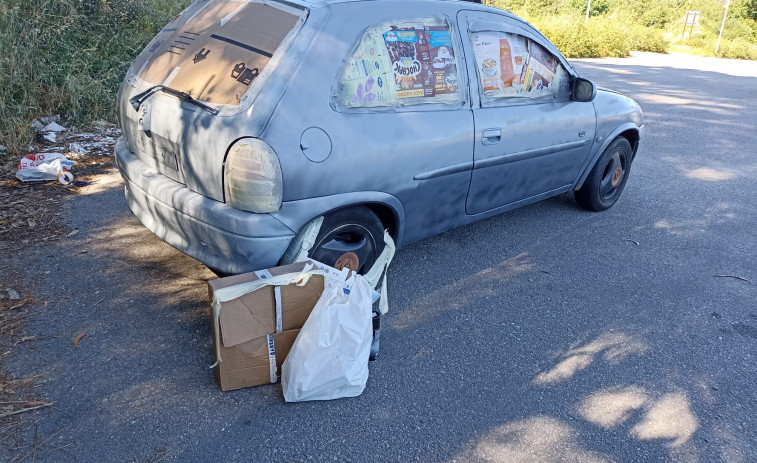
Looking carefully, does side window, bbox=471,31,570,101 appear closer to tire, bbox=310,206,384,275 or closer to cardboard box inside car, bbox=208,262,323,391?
tire, bbox=310,206,384,275

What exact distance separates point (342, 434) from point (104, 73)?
20.8 feet

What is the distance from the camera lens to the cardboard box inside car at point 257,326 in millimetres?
2779

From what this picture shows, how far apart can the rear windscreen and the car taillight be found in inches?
11.9

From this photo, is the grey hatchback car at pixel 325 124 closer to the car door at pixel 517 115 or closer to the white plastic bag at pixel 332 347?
the car door at pixel 517 115

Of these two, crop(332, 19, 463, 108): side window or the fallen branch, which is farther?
crop(332, 19, 463, 108): side window

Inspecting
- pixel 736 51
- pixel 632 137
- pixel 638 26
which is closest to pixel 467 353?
pixel 632 137

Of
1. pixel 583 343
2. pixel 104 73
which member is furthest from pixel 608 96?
pixel 104 73

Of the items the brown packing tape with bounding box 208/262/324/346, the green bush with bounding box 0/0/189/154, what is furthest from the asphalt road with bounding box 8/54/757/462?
the green bush with bounding box 0/0/189/154

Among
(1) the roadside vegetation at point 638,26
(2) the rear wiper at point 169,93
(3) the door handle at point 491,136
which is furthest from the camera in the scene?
(1) the roadside vegetation at point 638,26

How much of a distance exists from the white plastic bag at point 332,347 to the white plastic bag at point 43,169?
3.65 meters

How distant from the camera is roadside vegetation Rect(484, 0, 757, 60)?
846 inches

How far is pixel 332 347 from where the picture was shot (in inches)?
111

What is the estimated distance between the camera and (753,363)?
135 inches

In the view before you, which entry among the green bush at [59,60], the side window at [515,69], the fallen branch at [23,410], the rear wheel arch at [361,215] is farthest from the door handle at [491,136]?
the green bush at [59,60]
